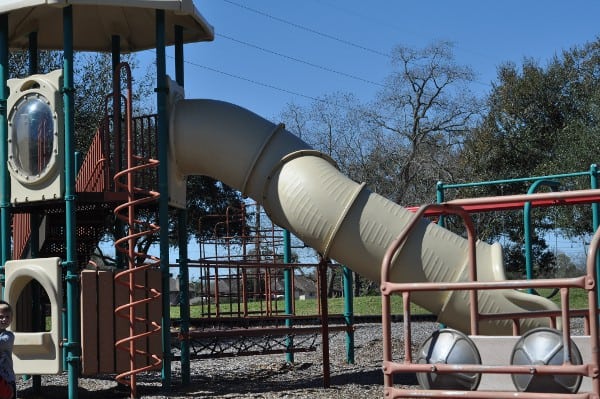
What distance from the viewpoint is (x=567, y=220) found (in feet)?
89.0

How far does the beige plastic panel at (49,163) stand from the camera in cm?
1002

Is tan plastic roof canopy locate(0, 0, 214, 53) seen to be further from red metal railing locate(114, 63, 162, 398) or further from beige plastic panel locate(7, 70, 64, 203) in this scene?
red metal railing locate(114, 63, 162, 398)

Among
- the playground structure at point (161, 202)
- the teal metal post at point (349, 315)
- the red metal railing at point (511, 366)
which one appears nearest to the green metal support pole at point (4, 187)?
the playground structure at point (161, 202)

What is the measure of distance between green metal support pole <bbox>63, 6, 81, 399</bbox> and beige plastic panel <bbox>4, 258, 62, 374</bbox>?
12 centimetres

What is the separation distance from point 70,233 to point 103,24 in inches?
129

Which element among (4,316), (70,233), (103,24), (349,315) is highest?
(103,24)

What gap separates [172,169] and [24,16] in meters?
2.73

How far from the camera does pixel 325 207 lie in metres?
9.48

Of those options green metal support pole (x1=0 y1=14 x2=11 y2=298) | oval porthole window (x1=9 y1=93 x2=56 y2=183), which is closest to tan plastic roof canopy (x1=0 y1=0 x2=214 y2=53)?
green metal support pole (x1=0 y1=14 x2=11 y2=298)

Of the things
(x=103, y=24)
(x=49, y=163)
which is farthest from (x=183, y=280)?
(x=103, y=24)

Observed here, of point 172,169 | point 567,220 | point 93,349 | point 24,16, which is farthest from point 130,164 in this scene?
point 567,220

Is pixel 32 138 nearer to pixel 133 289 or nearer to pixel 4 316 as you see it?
pixel 133 289

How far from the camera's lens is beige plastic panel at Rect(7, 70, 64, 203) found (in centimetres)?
1002

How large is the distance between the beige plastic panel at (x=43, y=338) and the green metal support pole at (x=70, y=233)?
0.38ft
